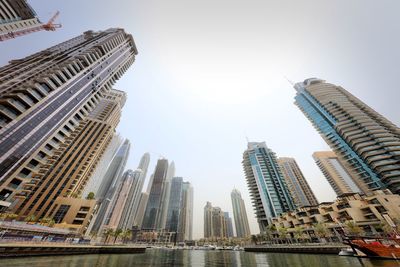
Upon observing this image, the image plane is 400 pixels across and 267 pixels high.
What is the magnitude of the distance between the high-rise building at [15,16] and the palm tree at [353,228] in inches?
5362

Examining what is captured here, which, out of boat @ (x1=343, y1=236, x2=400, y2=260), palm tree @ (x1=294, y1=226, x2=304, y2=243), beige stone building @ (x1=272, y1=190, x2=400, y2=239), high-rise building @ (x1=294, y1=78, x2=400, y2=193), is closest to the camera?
boat @ (x1=343, y1=236, x2=400, y2=260)

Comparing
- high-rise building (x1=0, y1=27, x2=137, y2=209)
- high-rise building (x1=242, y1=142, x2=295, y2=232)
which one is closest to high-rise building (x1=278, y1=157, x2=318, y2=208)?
high-rise building (x1=242, y1=142, x2=295, y2=232)

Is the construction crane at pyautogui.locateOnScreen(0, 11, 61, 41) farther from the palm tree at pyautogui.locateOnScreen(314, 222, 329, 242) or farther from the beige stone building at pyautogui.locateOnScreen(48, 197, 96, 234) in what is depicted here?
the palm tree at pyautogui.locateOnScreen(314, 222, 329, 242)

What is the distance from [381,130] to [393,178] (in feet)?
88.7

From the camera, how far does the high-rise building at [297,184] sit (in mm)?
152950

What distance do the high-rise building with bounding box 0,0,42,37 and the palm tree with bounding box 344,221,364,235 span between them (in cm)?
13618

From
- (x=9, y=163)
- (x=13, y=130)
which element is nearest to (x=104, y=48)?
(x=13, y=130)

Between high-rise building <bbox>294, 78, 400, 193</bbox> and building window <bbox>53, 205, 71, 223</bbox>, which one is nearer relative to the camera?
high-rise building <bbox>294, 78, 400, 193</bbox>

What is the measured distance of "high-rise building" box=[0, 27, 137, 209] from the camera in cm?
5109

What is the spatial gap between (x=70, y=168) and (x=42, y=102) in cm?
5456

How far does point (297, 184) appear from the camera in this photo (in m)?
163

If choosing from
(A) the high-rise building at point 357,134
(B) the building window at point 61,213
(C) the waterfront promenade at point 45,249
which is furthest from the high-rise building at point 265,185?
(B) the building window at point 61,213

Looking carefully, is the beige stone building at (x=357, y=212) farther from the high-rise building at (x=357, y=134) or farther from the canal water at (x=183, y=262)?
the canal water at (x=183, y=262)

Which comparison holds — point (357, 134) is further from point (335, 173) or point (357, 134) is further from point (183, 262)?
point (183, 262)
